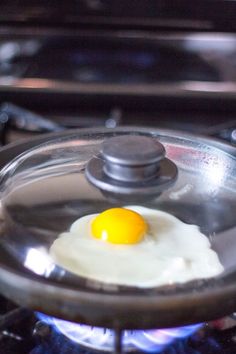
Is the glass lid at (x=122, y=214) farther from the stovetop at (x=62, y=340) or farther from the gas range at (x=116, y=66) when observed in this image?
the gas range at (x=116, y=66)

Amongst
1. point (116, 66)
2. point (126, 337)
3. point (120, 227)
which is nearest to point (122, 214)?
point (120, 227)

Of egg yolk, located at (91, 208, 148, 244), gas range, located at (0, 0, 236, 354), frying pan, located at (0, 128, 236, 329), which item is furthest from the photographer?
gas range, located at (0, 0, 236, 354)

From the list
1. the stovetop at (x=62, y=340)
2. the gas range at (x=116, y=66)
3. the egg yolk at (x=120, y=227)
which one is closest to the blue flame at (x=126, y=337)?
the stovetop at (x=62, y=340)

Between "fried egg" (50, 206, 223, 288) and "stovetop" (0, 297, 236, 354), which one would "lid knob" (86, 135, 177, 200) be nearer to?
"fried egg" (50, 206, 223, 288)

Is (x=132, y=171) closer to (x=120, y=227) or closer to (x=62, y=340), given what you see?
(x=120, y=227)

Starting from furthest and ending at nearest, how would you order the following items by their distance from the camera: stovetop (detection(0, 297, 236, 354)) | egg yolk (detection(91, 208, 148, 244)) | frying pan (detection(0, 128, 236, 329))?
stovetop (detection(0, 297, 236, 354)) < egg yolk (detection(91, 208, 148, 244)) < frying pan (detection(0, 128, 236, 329))

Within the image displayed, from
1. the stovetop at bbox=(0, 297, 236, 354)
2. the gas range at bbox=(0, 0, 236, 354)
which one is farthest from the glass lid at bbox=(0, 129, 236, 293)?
the gas range at bbox=(0, 0, 236, 354)
